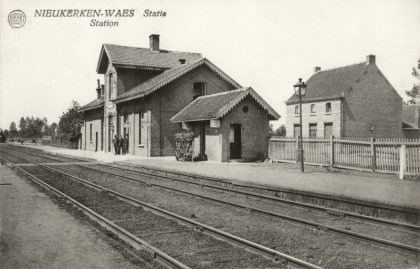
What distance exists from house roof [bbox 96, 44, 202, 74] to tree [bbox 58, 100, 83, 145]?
40.9ft

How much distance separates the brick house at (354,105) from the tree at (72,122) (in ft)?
86.7

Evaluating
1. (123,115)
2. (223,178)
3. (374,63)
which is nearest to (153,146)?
(123,115)

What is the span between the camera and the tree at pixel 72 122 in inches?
1900

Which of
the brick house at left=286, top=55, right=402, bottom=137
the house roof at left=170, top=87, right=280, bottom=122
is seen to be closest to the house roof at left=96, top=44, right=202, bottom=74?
the house roof at left=170, top=87, right=280, bottom=122

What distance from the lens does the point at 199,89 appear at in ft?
98.5

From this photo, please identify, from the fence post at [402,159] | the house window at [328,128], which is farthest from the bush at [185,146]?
the house window at [328,128]

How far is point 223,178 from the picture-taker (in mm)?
14297

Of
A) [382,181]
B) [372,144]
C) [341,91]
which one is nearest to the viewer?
[382,181]

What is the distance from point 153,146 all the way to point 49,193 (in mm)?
15387

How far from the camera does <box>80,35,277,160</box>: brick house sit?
27.6 m

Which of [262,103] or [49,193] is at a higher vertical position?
[262,103]

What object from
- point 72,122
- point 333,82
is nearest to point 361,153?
point 333,82

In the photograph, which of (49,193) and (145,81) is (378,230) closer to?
(49,193)

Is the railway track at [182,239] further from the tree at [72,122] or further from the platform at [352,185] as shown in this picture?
the tree at [72,122]
